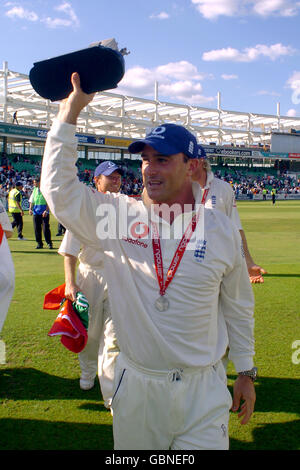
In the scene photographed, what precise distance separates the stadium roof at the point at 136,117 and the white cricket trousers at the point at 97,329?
44315 mm

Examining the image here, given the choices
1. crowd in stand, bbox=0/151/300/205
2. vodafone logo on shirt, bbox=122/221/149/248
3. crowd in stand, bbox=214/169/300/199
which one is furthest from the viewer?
crowd in stand, bbox=214/169/300/199

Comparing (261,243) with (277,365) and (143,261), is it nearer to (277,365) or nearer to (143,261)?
(277,365)

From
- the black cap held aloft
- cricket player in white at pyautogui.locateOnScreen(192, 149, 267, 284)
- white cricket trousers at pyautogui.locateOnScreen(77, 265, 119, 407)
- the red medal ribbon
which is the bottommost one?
white cricket trousers at pyautogui.locateOnScreen(77, 265, 119, 407)

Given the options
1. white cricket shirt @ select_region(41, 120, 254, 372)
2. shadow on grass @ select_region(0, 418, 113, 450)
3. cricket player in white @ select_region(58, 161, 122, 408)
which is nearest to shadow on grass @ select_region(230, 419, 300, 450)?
shadow on grass @ select_region(0, 418, 113, 450)

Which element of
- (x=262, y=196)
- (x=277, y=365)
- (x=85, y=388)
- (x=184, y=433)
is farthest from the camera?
(x=262, y=196)

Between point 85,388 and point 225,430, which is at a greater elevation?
point 225,430

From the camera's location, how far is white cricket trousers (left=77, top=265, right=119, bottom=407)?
12.9 ft

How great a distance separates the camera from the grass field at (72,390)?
3.56m

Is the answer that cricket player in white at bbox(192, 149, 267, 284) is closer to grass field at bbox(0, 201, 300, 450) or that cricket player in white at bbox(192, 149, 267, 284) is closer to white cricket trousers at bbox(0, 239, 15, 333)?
grass field at bbox(0, 201, 300, 450)

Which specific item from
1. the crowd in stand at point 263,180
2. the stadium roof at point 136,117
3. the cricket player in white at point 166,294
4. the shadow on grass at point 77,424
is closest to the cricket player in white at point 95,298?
the shadow on grass at point 77,424

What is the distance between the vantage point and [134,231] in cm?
240

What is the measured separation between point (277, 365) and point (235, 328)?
2811 millimetres

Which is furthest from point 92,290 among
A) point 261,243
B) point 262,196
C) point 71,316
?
point 262,196

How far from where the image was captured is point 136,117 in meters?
60.1
